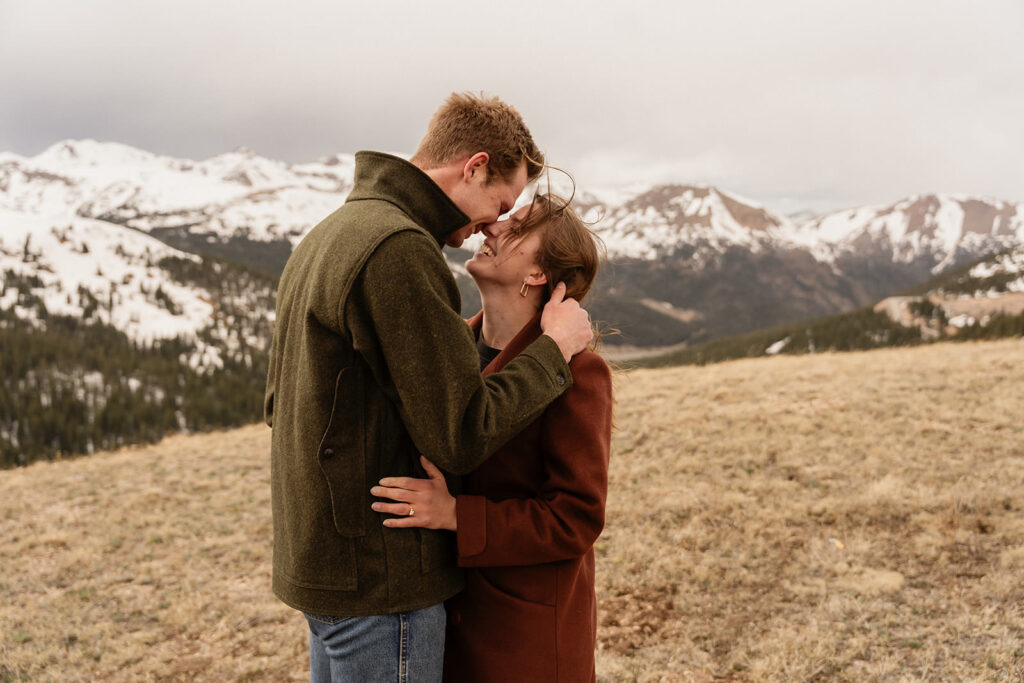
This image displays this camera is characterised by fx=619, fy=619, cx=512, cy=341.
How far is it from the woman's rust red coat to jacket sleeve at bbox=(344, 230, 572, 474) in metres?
0.47

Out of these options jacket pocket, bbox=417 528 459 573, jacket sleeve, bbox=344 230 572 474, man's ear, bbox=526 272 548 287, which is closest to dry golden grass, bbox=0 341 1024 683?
jacket pocket, bbox=417 528 459 573

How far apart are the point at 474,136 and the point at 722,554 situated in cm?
721

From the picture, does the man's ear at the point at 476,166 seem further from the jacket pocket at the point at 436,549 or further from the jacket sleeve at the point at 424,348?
the jacket pocket at the point at 436,549

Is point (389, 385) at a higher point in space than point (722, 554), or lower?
higher

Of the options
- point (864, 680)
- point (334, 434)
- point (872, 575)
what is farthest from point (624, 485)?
point (334, 434)

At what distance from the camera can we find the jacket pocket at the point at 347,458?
7.02ft

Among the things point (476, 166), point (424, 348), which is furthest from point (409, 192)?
point (424, 348)

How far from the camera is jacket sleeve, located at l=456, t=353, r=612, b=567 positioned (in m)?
2.42

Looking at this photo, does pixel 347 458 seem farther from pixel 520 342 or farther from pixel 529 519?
pixel 520 342

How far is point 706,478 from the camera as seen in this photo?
10.6 m

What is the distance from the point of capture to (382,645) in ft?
7.45

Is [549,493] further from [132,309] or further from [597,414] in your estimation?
[132,309]

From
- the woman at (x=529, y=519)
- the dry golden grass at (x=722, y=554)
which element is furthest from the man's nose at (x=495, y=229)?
the dry golden grass at (x=722, y=554)

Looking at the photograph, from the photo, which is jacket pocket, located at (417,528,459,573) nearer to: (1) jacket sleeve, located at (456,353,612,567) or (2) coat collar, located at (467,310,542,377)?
(1) jacket sleeve, located at (456,353,612,567)
